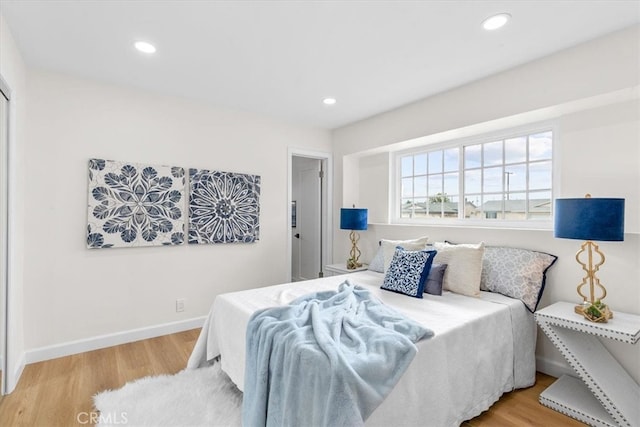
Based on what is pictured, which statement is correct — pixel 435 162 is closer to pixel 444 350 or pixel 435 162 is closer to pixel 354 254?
pixel 354 254

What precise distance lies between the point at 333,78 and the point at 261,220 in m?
1.85

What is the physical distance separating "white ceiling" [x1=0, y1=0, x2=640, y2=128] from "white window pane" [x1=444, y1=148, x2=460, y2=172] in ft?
2.25

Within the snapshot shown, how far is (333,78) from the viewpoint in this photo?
9.27 ft

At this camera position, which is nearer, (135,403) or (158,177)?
(135,403)

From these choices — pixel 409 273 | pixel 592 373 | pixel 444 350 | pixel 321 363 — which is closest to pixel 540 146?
pixel 409 273

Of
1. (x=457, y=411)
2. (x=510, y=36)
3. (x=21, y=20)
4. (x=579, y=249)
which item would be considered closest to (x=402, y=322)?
(x=457, y=411)

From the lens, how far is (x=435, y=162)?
3551mm

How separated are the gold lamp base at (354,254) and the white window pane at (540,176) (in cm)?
197

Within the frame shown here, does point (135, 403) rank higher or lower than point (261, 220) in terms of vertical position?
lower

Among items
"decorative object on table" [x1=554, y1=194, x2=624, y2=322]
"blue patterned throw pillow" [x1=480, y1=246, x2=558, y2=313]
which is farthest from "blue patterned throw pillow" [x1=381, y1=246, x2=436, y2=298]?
"decorative object on table" [x1=554, y1=194, x2=624, y2=322]

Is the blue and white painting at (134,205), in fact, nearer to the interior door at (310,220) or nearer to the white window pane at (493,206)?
the interior door at (310,220)

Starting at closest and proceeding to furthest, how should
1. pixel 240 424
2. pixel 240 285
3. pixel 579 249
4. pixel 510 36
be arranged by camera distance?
1. pixel 240 424
2. pixel 510 36
3. pixel 579 249
4. pixel 240 285

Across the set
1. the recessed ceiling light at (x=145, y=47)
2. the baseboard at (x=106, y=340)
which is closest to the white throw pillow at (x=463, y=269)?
the baseboard at (x=106, y=340)

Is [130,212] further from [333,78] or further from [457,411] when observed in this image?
[457,411]
